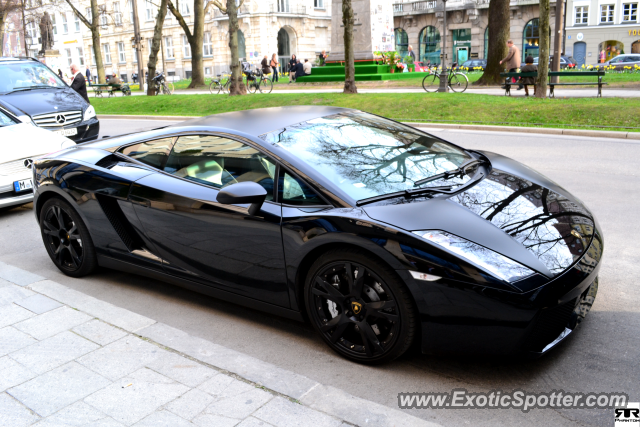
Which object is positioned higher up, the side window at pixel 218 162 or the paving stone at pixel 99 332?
the side window at pixel 218 162

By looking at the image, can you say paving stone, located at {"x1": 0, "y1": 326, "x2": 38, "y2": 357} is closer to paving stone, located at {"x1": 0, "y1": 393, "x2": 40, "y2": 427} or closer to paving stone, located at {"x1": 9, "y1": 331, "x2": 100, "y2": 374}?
paving stone, located at {"x1": 9, "y1": 331, "x2": 100, "y2": 374}

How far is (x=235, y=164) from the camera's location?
3916 mm

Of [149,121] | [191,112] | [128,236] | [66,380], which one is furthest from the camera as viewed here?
[191,112]

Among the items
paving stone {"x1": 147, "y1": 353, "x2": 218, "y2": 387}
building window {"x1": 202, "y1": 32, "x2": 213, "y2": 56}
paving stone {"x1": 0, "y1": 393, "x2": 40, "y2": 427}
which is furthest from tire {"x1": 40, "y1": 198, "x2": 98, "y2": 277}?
building window {"x1": 202, "y1": 32, "x2": 213, "y2": 56}

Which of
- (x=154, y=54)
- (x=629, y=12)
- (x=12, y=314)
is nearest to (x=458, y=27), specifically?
(x=629, y=12)

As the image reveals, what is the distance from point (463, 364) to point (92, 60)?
77.0 m

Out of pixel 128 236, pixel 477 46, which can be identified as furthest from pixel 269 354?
pixel 477 46

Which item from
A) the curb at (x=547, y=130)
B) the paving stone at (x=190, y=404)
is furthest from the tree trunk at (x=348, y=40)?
the paving stone at (x=190, y=404)

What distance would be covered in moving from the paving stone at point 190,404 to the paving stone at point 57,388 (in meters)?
0.48

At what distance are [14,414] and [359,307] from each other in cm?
182

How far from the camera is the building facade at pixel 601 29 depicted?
52.1 meters

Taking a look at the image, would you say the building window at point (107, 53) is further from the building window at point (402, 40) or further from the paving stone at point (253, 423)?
the paving stone at point (253, 423)

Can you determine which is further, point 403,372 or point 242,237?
point 242,237

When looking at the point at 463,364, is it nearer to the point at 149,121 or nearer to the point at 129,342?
the point at 129,342
